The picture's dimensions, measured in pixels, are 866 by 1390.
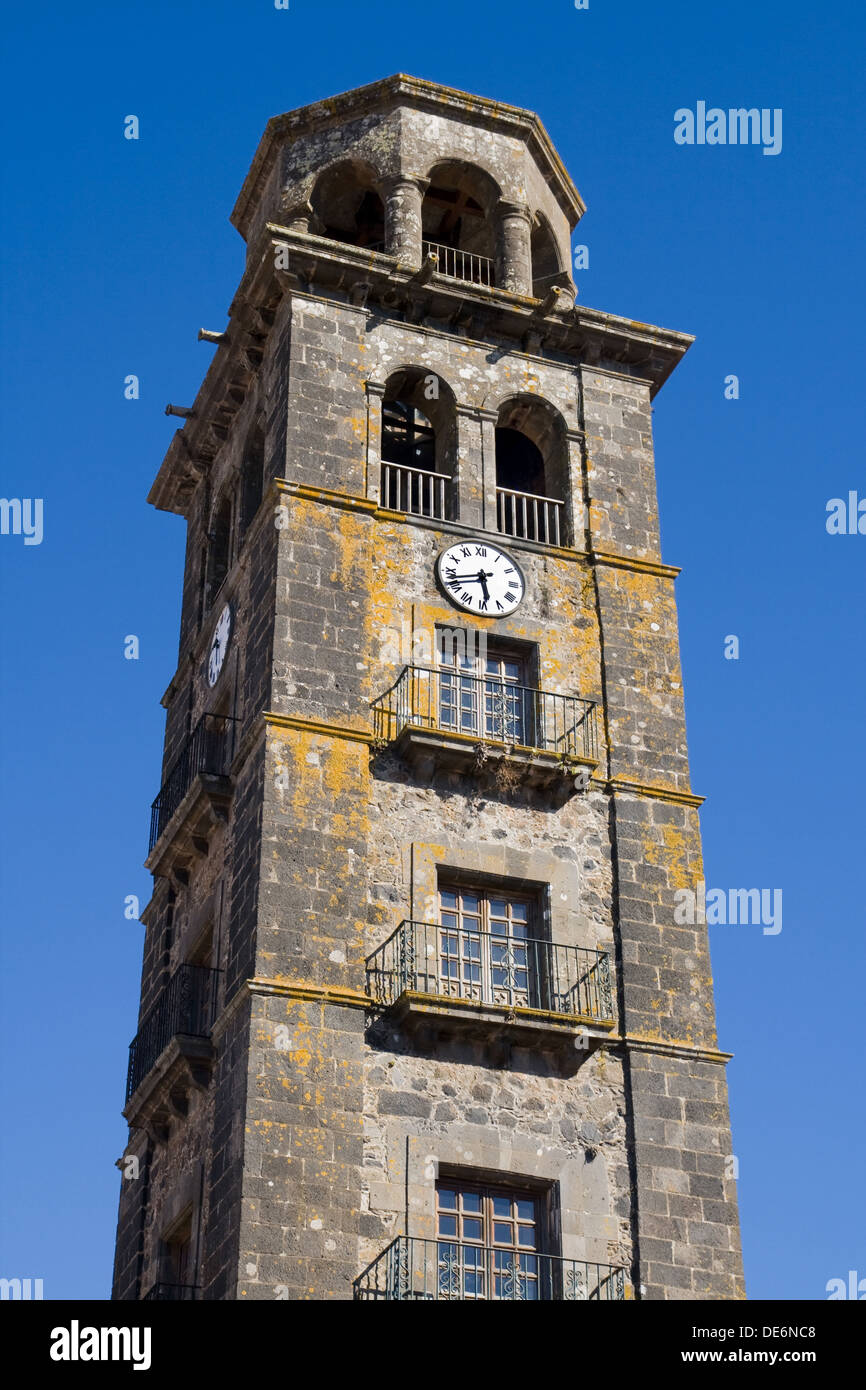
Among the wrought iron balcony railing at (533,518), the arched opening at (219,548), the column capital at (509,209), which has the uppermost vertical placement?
the column capital at (509,209)

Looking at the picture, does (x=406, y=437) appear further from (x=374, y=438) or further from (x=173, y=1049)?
(x=173, y=1049)

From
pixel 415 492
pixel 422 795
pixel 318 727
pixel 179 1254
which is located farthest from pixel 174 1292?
pixel 415 492

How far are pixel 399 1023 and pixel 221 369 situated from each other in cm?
1430

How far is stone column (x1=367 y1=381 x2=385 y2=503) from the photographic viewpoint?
34281 millimetres

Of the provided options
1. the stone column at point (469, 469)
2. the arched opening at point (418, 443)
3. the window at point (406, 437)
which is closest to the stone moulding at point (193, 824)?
the arched opening at point (418, 443)

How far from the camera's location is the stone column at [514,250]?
38.2 meters

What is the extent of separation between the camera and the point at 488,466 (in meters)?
35.5

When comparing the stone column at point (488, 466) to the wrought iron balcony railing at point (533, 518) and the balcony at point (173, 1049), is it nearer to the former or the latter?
the wrought iron balcony railing at point (533, 518)

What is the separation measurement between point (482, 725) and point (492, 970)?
4040 mm

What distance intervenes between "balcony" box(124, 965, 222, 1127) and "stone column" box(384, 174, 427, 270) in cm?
1335

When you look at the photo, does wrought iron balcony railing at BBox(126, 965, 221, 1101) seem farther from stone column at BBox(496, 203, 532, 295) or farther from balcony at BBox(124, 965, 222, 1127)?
stone column at BBox(496, 203, 532, 295)

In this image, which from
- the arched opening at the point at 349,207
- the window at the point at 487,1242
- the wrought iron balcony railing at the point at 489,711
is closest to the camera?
the window at the point at 487,1242

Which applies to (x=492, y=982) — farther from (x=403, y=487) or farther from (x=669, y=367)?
(x=669, y=367)
